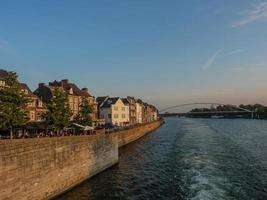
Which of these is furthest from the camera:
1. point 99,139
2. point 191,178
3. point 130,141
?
point 130,141

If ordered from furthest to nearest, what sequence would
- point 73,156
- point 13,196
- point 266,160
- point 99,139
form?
1. point 266,160
2. point 99,139
3. point 73,156
4. point 13,196

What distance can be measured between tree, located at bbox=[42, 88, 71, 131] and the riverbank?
31.3 feet

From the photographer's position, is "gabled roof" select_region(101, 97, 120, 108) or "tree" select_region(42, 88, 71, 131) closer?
"tree" select_region(42, 88, 71, 131)

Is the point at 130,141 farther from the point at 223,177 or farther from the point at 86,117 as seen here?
the point at 223,177

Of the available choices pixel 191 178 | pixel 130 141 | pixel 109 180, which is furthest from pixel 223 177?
pixel 130 141

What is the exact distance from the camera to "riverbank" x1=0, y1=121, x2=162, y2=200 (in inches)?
1107

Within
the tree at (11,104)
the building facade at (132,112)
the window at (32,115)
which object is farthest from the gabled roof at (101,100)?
the tree at (11,104)

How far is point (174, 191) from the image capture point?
1491 inches

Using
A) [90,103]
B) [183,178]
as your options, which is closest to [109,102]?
[90,103]

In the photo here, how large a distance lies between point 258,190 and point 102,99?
324 ft

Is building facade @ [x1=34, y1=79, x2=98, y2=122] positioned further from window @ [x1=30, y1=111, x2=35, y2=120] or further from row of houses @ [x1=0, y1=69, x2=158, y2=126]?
window @ [x1=30, y1=111, x2=35, y2=120]

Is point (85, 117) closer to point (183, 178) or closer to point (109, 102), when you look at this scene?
point (183, 178)

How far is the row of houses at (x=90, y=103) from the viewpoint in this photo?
245ft

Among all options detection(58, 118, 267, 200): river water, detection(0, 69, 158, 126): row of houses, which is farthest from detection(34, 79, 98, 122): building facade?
detection(58, 118, 267, 200): river water
